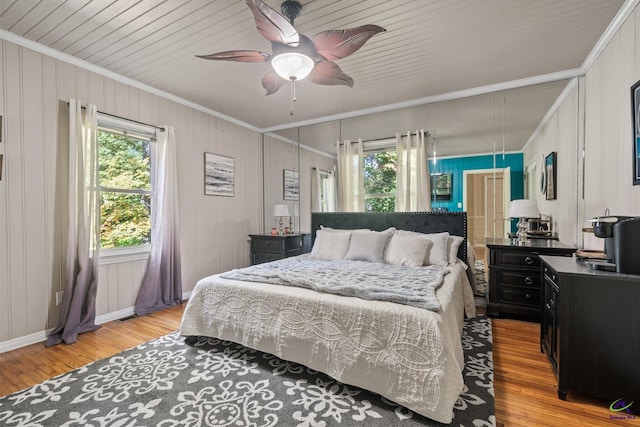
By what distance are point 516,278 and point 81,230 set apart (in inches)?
173

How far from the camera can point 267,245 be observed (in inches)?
181

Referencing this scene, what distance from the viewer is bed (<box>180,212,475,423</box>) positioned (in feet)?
5.31

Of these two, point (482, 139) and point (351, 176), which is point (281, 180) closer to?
point (351, 176)

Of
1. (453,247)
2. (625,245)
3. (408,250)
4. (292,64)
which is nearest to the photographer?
(625,245)

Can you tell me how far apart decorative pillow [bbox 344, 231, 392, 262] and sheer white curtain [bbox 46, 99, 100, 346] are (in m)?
2.65

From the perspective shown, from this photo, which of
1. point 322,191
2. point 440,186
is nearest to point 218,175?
point 322,191

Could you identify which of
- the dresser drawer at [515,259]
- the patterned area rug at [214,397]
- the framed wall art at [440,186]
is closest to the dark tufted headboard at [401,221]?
the framed wall art at [440,186]

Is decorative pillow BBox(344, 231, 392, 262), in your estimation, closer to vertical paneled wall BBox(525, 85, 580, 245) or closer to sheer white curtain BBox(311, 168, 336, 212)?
sheer white curtain BBox(311, 168, 336, 212)

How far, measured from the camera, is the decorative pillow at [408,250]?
3088 millimetres

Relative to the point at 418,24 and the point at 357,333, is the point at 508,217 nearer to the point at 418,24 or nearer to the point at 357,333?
the point at 418,24

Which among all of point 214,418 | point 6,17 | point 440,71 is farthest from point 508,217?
point 6,17

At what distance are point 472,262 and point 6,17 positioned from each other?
16.0ft

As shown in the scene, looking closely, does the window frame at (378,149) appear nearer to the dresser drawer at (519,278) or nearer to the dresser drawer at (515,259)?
the dresser drawer at (515,259)

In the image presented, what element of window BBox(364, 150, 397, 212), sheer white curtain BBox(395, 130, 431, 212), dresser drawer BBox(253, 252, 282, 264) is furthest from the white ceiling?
dresser drawer BBox(253, 252, 282, 264)
